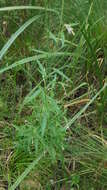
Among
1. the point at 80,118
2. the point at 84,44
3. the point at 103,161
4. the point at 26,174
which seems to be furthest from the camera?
the point at 84,44

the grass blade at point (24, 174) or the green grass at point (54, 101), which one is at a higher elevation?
the green grass at point (54, 101)

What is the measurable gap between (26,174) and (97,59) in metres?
0.71

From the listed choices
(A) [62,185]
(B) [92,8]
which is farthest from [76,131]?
(B) [92,8]

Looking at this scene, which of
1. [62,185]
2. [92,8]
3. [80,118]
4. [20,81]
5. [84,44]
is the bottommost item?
[62,185]

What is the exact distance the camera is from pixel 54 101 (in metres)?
1.73

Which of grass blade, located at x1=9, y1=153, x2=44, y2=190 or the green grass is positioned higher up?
the green grass

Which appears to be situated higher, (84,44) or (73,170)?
(84,44)

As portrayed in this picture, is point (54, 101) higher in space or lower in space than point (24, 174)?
higher

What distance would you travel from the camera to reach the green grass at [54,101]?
69.7 inches

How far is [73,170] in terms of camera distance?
195cm

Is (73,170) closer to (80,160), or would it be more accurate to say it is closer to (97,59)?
(80,160)

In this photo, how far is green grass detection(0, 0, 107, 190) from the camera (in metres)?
1.77

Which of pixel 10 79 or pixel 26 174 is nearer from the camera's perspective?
pixel 26 174

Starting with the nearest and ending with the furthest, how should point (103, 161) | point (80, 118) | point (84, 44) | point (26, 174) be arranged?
point (26, 174) → point (103, 161) → point (80, 118) → point (84, 44)
